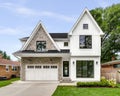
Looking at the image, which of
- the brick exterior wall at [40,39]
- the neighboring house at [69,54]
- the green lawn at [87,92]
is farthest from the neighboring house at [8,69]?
the green lawn at [87,92]

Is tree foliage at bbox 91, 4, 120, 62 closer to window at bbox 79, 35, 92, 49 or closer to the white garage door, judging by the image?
window at bbox 79, 35, 92, 49

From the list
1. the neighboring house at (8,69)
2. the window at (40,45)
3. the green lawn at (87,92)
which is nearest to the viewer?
the green lawn at (87,92)

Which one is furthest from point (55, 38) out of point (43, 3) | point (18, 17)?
point (43, 3)

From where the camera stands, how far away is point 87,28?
111ft

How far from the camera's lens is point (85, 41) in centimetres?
3350

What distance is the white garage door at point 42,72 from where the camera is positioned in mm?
34000

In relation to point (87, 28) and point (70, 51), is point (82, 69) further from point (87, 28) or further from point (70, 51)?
point (87, 28)

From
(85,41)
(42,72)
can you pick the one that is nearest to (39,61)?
(42,72)

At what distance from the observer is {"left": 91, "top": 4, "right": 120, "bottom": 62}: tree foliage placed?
171 feet

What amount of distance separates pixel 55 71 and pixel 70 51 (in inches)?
127

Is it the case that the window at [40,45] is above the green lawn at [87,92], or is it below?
above

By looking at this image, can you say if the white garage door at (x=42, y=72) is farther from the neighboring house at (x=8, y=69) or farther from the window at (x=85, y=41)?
the neighboring house at (x=8, y=69)

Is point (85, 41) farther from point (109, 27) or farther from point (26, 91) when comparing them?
point (109, 27)

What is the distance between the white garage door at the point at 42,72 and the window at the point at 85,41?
4.41 metres
